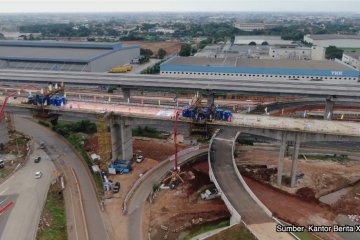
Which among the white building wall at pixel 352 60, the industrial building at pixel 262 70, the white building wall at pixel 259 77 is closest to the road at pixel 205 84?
the white building wall at pixel 259 77

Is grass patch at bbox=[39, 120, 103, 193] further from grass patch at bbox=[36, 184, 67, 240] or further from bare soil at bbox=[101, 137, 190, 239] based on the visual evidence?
grass patch at bbox=[36, 184, 67, 240]

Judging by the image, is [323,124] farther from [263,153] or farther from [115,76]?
[115,76]

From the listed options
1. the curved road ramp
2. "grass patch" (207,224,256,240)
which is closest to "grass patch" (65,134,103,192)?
the curved road ramp

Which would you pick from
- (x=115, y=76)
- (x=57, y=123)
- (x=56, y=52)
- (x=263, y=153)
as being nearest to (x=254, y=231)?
(x=263, y=153)

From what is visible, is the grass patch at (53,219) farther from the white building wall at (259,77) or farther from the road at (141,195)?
the white building wall at (259,77)

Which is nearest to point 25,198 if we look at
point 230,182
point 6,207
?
point 6,207

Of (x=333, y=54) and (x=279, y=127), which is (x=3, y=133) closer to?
(x=279, y=127)
